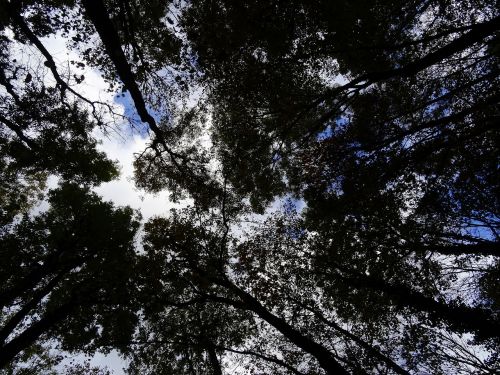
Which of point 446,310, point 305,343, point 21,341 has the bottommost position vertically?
point 305,343

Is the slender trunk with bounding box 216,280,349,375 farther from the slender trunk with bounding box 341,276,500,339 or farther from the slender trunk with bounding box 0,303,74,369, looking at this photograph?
the slender trunk with bounding box 0,303,74,369

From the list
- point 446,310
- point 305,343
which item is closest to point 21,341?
point 305,343

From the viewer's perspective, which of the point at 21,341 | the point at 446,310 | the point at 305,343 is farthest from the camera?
the point at 446,310

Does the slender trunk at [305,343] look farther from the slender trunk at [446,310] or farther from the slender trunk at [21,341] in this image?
the slender trunk at [21,341]

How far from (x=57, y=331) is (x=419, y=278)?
14123 millimetres

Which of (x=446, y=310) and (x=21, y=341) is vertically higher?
(x=21, y=341)

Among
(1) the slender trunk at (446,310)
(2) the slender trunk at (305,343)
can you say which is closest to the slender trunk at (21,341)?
(2) the slender trunk at (305,343)

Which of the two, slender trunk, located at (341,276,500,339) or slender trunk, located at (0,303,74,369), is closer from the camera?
slender trunk, located at (0,303,74,369)

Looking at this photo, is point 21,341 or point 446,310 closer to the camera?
point 21,341

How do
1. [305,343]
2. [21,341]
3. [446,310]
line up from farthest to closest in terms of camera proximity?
1. [446,310]
2. [21,341]
3. [305,343]

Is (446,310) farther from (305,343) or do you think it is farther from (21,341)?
(21,341)

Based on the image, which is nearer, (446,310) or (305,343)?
(305,343)

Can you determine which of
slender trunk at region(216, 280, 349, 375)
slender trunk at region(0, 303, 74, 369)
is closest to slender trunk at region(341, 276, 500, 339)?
slender trunk at region(216, 280, 349, 375)

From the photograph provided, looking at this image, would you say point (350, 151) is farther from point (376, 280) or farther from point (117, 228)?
point (117, 228)
